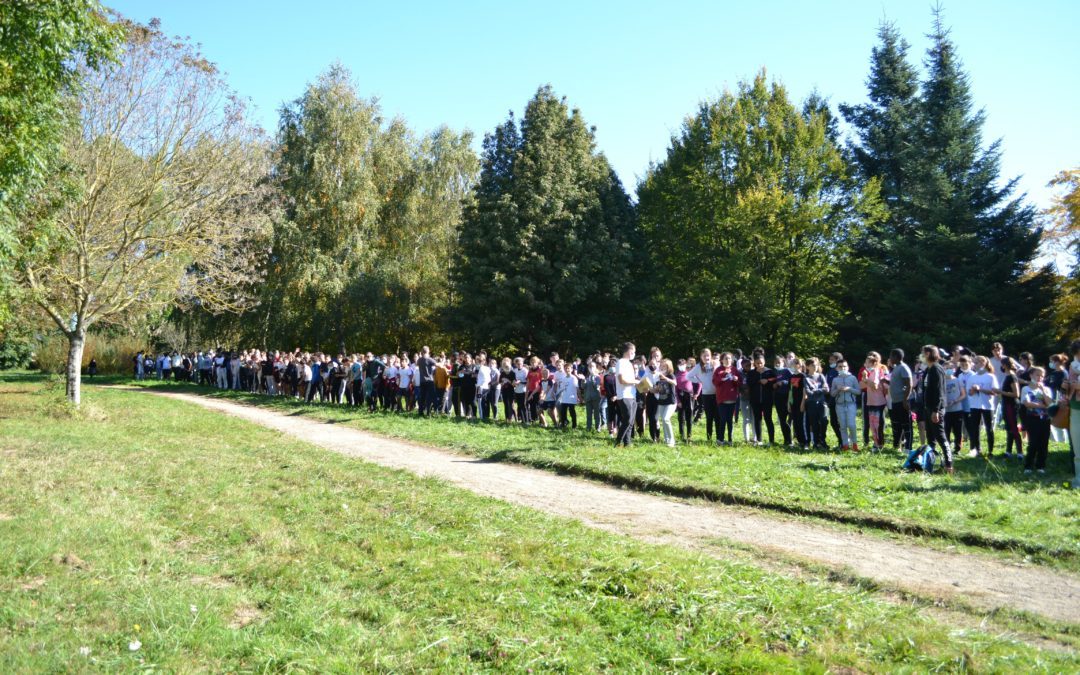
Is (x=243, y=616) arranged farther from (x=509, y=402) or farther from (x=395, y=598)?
(x=509, y=402)

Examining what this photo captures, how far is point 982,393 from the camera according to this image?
43.5 feet

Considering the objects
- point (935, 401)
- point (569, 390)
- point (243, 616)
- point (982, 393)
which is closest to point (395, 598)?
point (243, 616)

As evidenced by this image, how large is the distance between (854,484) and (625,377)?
4.77 m

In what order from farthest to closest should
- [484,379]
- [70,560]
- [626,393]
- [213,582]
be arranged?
[484,379]
[626,393]
[70,560]
[213,582]

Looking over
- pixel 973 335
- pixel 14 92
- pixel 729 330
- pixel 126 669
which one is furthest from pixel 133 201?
pixel 973 335

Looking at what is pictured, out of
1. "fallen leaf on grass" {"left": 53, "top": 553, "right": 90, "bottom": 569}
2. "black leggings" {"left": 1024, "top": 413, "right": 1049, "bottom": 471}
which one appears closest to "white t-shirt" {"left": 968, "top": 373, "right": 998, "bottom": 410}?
"black leggings" {"left": 1024, "top": 413, "right": 1049, "bottom": 471}

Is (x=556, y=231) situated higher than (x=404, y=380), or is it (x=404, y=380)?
(x=556, y=231)

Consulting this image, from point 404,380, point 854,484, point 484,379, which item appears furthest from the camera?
point 404,380

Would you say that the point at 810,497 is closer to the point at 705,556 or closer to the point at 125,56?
the point at 705,556

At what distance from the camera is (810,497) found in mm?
9492

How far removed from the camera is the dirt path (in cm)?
616

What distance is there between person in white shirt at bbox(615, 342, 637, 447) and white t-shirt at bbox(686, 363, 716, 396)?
2.21 m

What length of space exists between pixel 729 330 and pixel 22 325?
29892 millimetres

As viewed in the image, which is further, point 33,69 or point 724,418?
point 724,418
